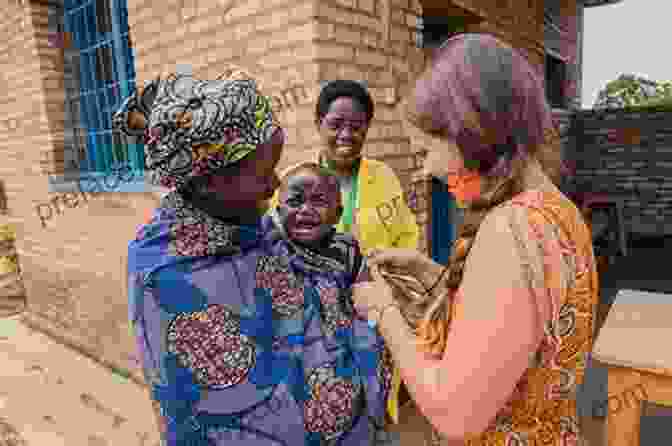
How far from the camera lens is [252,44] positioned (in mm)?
2523

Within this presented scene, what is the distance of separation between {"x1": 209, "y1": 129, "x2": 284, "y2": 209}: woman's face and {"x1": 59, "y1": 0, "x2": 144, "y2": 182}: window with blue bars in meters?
3.32

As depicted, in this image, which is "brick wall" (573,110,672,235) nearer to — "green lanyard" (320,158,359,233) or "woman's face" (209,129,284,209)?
"green lanyard" (320,158,359,233)

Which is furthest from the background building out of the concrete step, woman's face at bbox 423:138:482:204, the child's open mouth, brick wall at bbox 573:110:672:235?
brick wall at bbox 573:110:672:235

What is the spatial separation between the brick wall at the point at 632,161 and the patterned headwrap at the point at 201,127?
956 cm

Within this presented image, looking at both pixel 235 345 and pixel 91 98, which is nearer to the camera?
pixel 235 345

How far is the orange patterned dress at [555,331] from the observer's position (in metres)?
0.93

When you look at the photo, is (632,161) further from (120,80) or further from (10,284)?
(10,284)

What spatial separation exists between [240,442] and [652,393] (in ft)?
6.01

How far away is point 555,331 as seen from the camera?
97 cm

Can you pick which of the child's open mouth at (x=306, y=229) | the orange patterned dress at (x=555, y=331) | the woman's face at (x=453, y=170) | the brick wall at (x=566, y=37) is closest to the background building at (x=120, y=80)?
the child's open mouth at (x=306, y=229)

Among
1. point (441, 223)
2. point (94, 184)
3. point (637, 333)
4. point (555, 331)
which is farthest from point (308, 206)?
point (94, 184)

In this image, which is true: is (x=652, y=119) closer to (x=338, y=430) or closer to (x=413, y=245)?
(x=413, y=245)

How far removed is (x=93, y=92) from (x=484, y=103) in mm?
4585

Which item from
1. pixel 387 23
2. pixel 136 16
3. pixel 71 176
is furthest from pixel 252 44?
pixel 71 176
